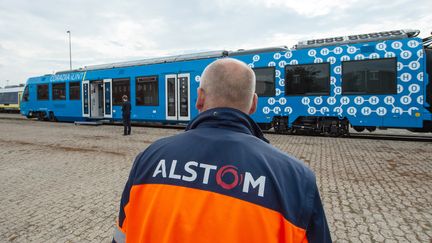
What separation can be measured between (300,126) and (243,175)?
12.0 metres

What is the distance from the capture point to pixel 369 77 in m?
11.2

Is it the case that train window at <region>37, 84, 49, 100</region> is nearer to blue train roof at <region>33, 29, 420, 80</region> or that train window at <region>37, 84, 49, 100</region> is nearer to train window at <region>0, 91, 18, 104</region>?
blue train roof at <region>33, 29, 420, 80</region>

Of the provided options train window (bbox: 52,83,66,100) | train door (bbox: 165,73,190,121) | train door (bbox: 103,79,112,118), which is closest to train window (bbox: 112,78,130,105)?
train door (bbox: 103,79,112,118)

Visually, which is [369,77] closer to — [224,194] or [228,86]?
[228,86]

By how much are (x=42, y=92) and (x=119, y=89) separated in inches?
312

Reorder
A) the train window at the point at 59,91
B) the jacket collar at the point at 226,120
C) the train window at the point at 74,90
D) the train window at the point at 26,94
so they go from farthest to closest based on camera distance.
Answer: the train window at the point at 26,94 → the train window at the point at 59,91 → the train window at the point at 74,90 → the jacket collar at the point at 226,120

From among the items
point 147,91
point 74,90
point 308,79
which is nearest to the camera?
point 308,79

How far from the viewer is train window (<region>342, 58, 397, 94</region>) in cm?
1084

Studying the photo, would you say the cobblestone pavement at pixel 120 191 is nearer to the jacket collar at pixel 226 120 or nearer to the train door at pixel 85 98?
the jacket collar at pixel 226 120

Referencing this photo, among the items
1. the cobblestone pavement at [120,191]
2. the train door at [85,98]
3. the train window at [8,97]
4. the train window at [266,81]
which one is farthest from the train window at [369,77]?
the train window at [8,97]

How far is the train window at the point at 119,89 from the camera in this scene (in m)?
17.7

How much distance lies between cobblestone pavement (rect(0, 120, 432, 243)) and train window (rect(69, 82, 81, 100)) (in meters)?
11.0

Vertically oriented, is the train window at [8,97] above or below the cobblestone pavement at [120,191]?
above

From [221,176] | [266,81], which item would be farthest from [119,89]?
[221,176]
